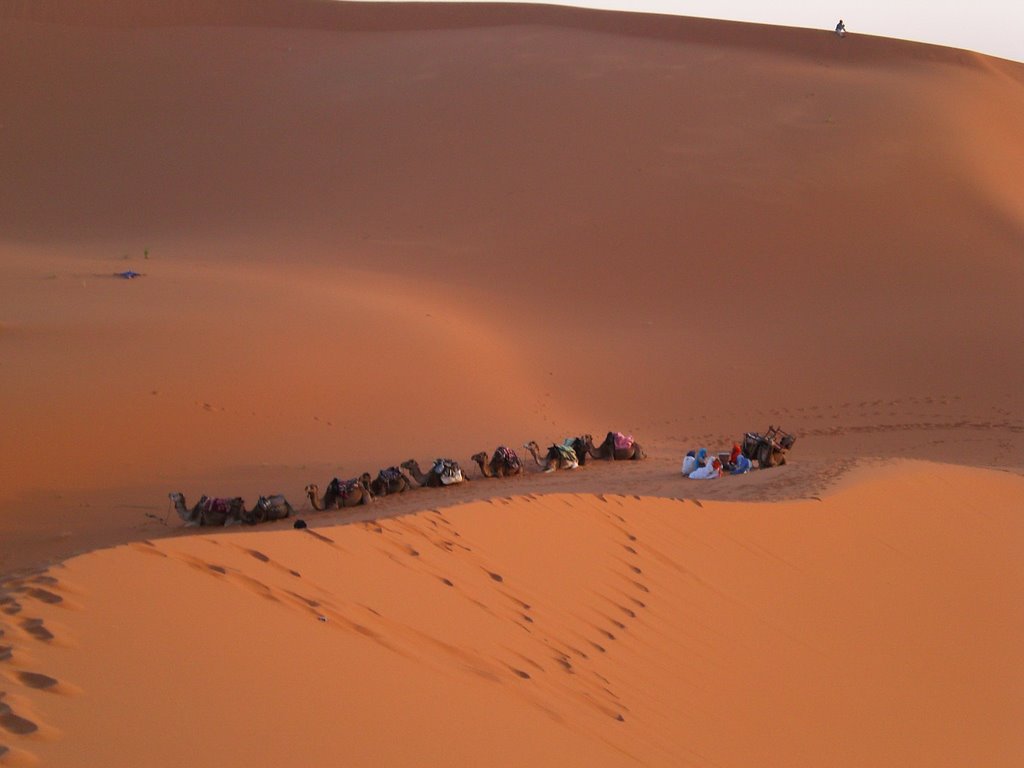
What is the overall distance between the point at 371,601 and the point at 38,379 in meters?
6.55

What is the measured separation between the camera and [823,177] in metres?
23.0

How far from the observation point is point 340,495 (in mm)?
8406

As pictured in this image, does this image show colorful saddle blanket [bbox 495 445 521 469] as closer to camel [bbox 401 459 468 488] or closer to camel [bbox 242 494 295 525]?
camel [bbox 401 459 468 488]

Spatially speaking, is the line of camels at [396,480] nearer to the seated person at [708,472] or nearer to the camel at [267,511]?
the camel at [267,511]

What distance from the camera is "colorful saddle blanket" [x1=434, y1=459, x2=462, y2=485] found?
9.25 metres

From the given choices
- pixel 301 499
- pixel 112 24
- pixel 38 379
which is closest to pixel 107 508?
pixel 301 499

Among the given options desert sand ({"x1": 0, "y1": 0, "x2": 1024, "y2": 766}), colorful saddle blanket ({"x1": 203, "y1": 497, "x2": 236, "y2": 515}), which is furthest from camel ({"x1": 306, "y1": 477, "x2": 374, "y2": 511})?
colorful saddle blanket ({"x1": 203, "y1": 497, "x2": 236, "y2": 515})

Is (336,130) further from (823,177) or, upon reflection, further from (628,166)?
(823,177)

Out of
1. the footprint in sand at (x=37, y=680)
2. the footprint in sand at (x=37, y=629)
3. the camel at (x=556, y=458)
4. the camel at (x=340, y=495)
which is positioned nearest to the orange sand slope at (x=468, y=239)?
the camel at (x=340, y=495)

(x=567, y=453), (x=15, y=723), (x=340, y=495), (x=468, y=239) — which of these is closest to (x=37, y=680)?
(x=15, y=723)

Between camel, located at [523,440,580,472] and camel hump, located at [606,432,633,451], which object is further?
camel hump, located at [606,432,633,451]

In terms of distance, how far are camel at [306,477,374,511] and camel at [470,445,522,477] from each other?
1.42 meters

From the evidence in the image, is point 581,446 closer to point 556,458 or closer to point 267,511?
point 556,458

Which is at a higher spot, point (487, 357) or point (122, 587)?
point (487, 357)
